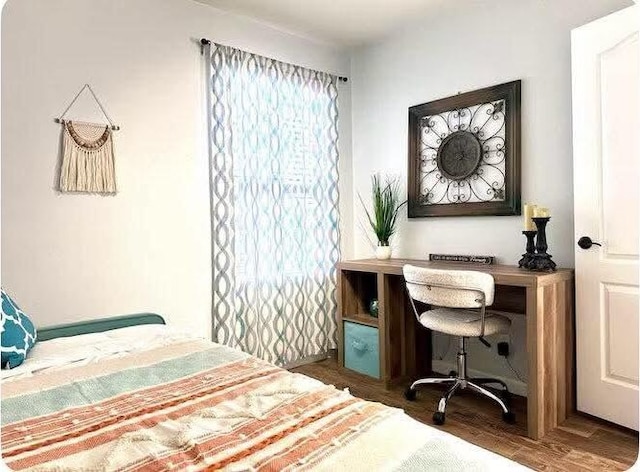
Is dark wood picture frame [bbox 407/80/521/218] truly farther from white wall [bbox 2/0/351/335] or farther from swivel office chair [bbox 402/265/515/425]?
white wall [bbox 2/0/351/335]

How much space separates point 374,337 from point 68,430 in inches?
85.0

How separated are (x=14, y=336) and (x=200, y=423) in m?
1.02

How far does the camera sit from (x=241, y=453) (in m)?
0.88

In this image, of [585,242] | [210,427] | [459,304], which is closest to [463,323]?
[459,304]

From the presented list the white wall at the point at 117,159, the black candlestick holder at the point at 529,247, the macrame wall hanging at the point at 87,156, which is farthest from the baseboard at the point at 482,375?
the macrame wall hanging at the point at 87,156

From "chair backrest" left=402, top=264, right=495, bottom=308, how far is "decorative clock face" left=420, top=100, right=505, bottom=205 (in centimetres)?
82

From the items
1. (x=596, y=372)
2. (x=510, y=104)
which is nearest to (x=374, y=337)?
(x=596, y=372)

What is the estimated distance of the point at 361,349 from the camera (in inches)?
118

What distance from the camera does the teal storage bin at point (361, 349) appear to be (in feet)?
9.57

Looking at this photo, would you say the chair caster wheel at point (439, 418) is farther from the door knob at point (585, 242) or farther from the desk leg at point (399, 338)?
the door knob at point (585, 242)

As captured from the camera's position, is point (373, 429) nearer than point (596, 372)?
Yes

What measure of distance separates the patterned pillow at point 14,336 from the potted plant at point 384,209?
2.27 meters

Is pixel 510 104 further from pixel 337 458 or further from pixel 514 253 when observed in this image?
pixel 337 458

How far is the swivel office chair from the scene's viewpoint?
2158mm
